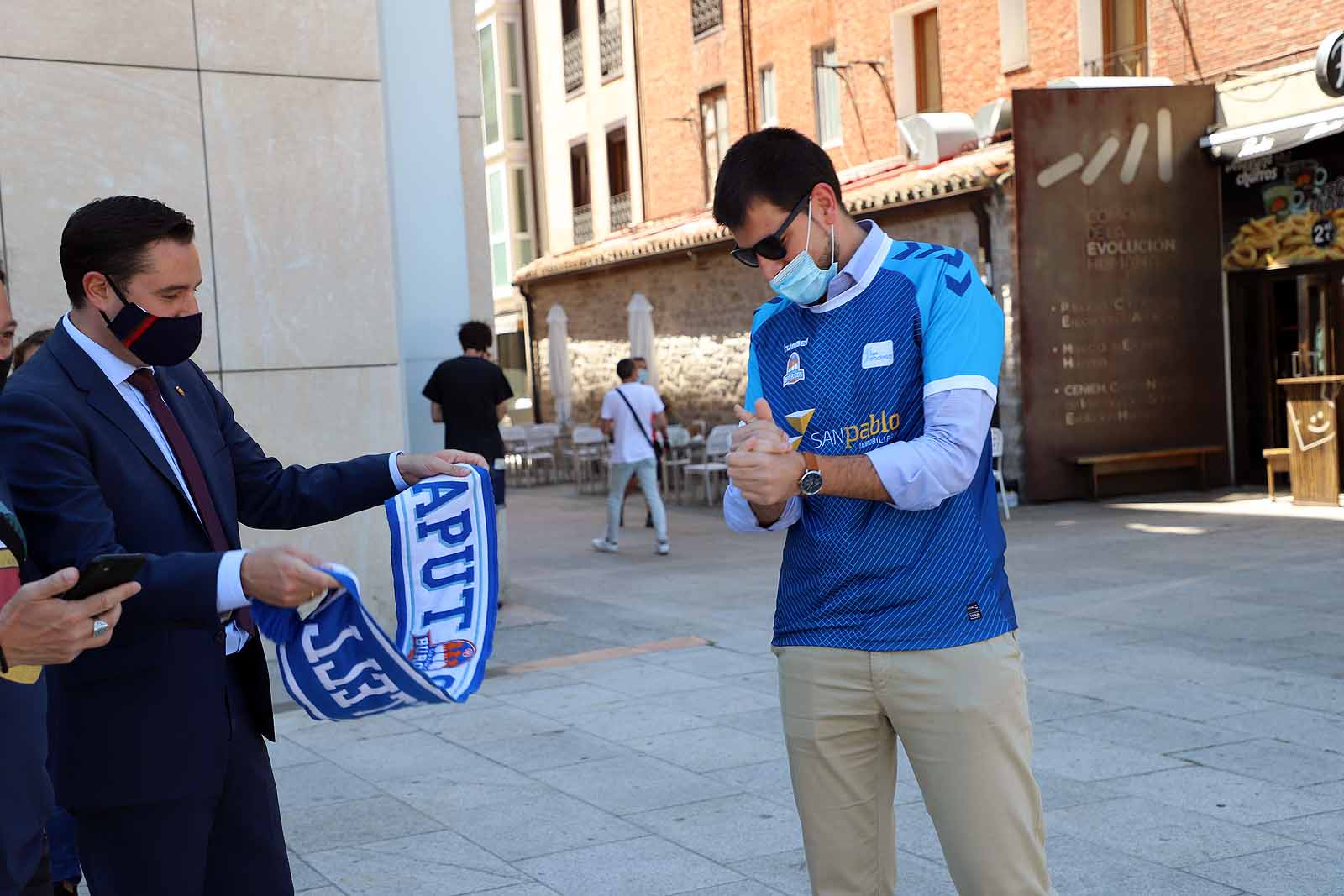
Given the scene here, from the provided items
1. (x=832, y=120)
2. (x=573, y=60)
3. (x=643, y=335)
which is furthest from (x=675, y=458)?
→ (x=573, y=60)

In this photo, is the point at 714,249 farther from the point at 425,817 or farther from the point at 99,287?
the point at 99,287

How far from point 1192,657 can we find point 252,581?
6.21 m

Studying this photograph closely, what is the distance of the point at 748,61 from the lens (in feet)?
78.2

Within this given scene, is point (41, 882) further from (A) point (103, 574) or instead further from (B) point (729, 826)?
(B) point (729, 826)

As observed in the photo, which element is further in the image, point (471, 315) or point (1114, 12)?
point (1114, 12)

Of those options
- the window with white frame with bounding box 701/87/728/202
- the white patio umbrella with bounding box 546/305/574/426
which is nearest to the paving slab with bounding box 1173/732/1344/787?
the white patio umbrella with bounding box 546/305/574/426

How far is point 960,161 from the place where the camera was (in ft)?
54.1

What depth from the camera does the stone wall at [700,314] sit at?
1580 cm

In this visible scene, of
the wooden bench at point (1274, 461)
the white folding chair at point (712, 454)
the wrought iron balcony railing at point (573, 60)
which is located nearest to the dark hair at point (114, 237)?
the wooden bench at point (1274, 461)

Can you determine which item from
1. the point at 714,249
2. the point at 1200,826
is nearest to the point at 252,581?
the point at 1200,826

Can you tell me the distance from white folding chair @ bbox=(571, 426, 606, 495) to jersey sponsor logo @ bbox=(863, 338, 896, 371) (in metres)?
17.8

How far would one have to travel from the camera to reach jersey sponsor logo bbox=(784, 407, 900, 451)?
9.32 feet

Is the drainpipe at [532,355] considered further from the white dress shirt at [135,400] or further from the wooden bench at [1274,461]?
the white dress shirt at [135,400]

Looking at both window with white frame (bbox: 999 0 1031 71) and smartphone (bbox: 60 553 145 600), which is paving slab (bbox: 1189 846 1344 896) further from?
window with white frame (bbox: 999 0 1031 71)
